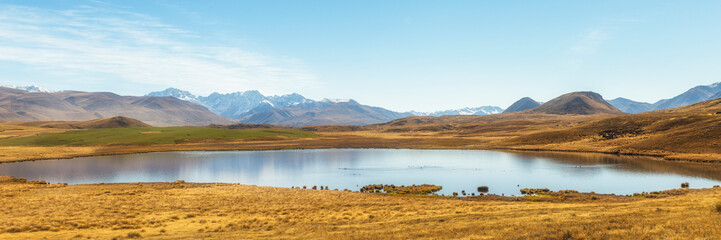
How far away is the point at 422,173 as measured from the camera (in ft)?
205

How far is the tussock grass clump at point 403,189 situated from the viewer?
45062 millimetres

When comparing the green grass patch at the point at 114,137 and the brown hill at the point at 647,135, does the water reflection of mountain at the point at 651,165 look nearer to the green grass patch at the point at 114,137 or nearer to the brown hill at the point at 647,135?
the brown hill at the point at 647,135

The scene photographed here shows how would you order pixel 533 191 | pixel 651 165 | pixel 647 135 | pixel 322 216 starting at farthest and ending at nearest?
pixel 647 135 → pixel 651 165 → pixel 533 191 → pixel 322 216

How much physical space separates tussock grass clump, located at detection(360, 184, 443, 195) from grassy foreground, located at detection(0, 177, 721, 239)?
15.0 ft

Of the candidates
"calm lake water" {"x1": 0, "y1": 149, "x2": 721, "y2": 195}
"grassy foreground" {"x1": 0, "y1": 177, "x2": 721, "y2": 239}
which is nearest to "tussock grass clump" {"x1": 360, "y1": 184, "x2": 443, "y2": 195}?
"calm lake water" {"x1": 0, "y1": 149, "x2": 721, "y2": 195}

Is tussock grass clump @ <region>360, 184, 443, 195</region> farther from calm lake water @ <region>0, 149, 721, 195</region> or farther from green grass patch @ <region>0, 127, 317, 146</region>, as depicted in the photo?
green grass patch @ <region>0, 127, 317, 146</region>

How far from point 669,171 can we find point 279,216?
5982 centimetres

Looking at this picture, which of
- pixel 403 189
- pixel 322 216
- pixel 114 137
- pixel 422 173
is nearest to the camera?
pixel 322 216

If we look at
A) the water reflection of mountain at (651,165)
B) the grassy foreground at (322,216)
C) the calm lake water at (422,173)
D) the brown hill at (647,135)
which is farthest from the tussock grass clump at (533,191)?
the brown hill at (647,135)

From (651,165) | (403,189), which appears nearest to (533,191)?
(403,189)

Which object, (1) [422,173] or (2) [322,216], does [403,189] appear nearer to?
(1) [422,173]

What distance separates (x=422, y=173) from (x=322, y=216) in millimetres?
35602

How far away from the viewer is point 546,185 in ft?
160

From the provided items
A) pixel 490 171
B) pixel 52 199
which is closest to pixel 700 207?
pixel 490 171
